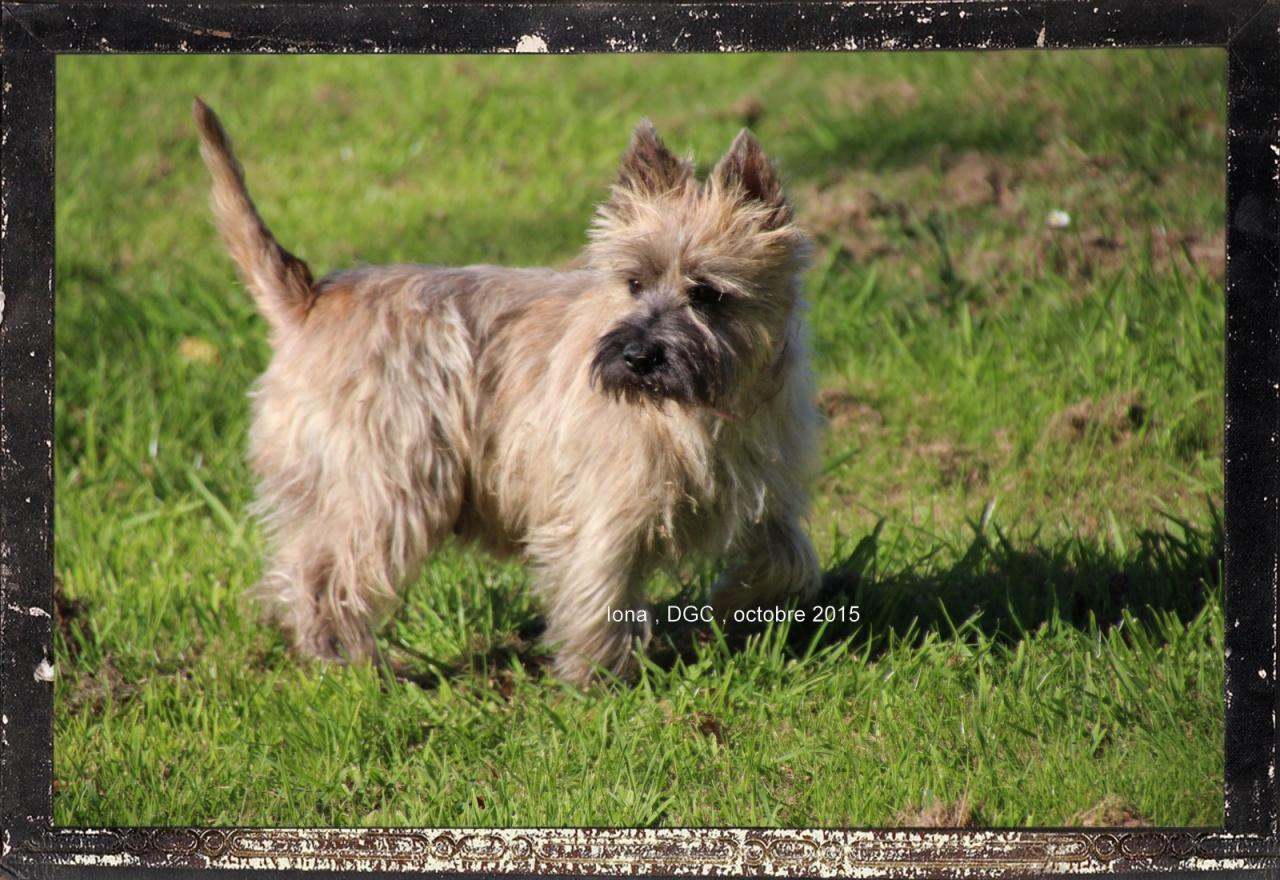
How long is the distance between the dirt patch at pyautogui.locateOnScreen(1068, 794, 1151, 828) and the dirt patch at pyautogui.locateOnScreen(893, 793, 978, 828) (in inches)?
8.5

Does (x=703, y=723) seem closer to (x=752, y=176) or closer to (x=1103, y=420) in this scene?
(x=752, y=176)

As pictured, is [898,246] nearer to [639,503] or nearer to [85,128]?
[639,503]

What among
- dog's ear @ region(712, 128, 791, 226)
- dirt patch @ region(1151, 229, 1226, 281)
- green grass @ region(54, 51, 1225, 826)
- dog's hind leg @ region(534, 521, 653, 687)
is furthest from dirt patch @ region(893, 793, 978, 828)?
dirt patch @ region(1151, 229, 1226, 281)

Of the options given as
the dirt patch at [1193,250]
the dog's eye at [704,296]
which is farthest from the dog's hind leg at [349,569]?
the dirt patch at [1193,250]

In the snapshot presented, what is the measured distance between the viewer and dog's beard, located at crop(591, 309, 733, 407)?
12.2 ft

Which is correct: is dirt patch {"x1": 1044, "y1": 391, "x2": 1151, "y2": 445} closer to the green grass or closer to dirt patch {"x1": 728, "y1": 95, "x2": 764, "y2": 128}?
the green grass

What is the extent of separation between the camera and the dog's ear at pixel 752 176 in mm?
3801

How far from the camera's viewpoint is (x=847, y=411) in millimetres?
5359

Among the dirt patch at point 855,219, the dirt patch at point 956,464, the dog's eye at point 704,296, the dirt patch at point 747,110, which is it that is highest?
the dirt patch at point 747,110

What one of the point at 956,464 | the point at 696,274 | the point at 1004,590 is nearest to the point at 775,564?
the point at 1004,590

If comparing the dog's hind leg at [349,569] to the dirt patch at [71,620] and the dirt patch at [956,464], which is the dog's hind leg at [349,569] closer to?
the dirt patch at [71,620]

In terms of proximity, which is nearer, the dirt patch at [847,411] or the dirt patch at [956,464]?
the dirt patch at [956,464]

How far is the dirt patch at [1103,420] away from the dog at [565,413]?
1073mm

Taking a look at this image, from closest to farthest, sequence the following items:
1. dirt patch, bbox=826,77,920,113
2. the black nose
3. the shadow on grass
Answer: the black nose → the shadow on grass → dirt patch, bbox=826,77,920,113
